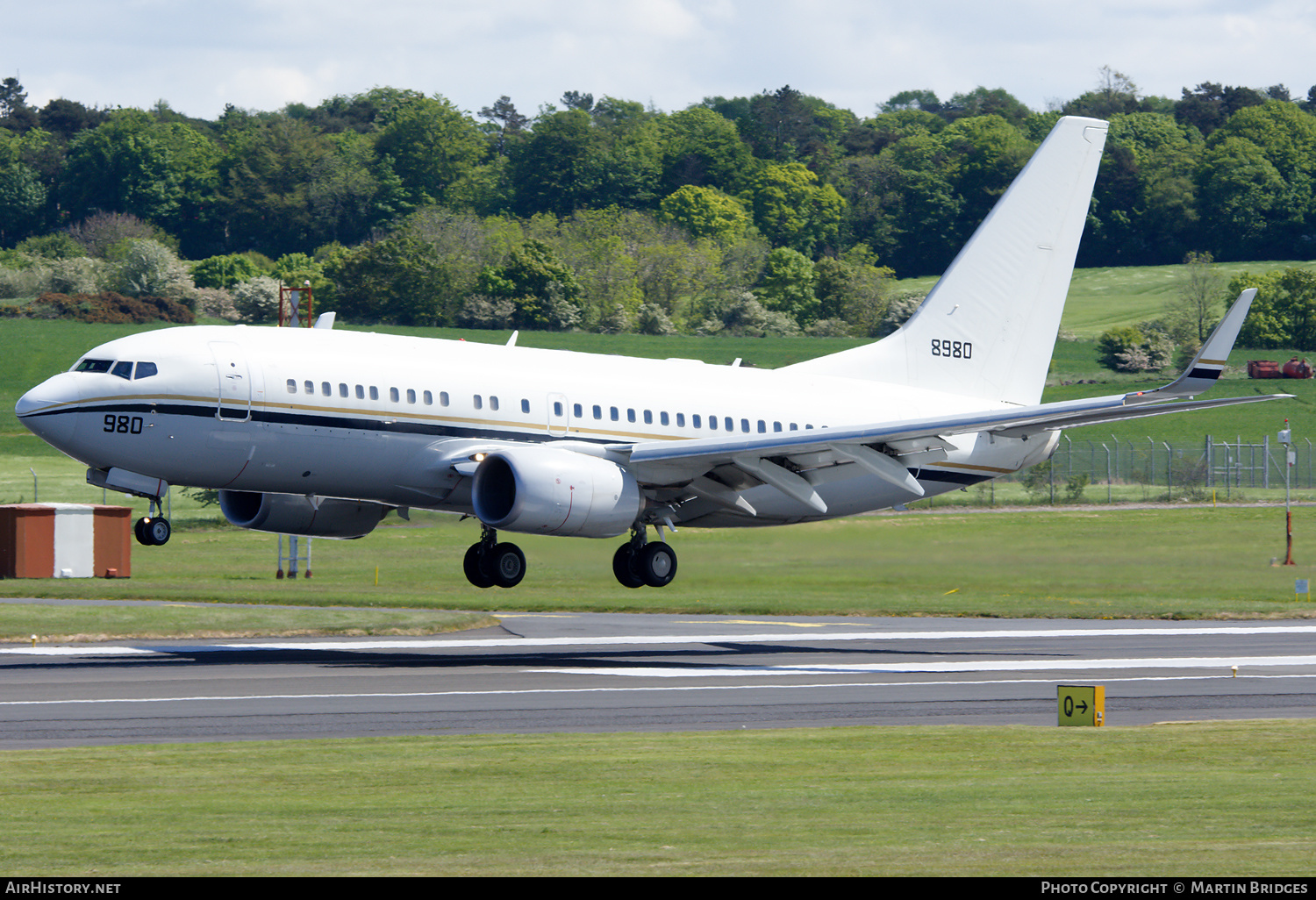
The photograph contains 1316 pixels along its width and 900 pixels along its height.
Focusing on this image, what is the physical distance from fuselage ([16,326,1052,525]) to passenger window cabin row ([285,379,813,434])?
27 mm

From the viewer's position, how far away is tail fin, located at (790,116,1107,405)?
45.7m

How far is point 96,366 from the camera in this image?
34.1m

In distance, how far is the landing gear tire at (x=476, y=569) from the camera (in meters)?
39.6

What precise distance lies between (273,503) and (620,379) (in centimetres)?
835

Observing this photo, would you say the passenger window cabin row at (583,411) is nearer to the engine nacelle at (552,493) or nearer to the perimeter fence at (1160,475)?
the engine nacelle at (552,493)

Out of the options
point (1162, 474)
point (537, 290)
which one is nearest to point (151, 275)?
point (537, 290)

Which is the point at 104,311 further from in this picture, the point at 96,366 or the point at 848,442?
the point at 848,442

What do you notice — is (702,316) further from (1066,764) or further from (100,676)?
(1066,764)

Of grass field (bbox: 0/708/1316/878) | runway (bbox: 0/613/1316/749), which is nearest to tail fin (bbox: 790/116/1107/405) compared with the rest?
runway (bbox: 0/613/1316/749)

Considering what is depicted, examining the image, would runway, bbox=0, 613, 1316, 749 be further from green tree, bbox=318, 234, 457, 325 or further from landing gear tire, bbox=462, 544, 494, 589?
green tree, bbox=318, 234, 457, 325

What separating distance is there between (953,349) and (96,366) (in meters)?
22.4

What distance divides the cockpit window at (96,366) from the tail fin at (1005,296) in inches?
767

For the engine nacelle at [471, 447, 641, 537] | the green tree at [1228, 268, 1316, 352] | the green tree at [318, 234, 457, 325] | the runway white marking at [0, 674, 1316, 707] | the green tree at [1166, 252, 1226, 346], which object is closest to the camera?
the runway white marking at [0, 674, 1316, 707]

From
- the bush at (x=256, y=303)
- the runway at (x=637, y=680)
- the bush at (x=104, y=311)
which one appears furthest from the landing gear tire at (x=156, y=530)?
the bush at (x=256, y=303)
